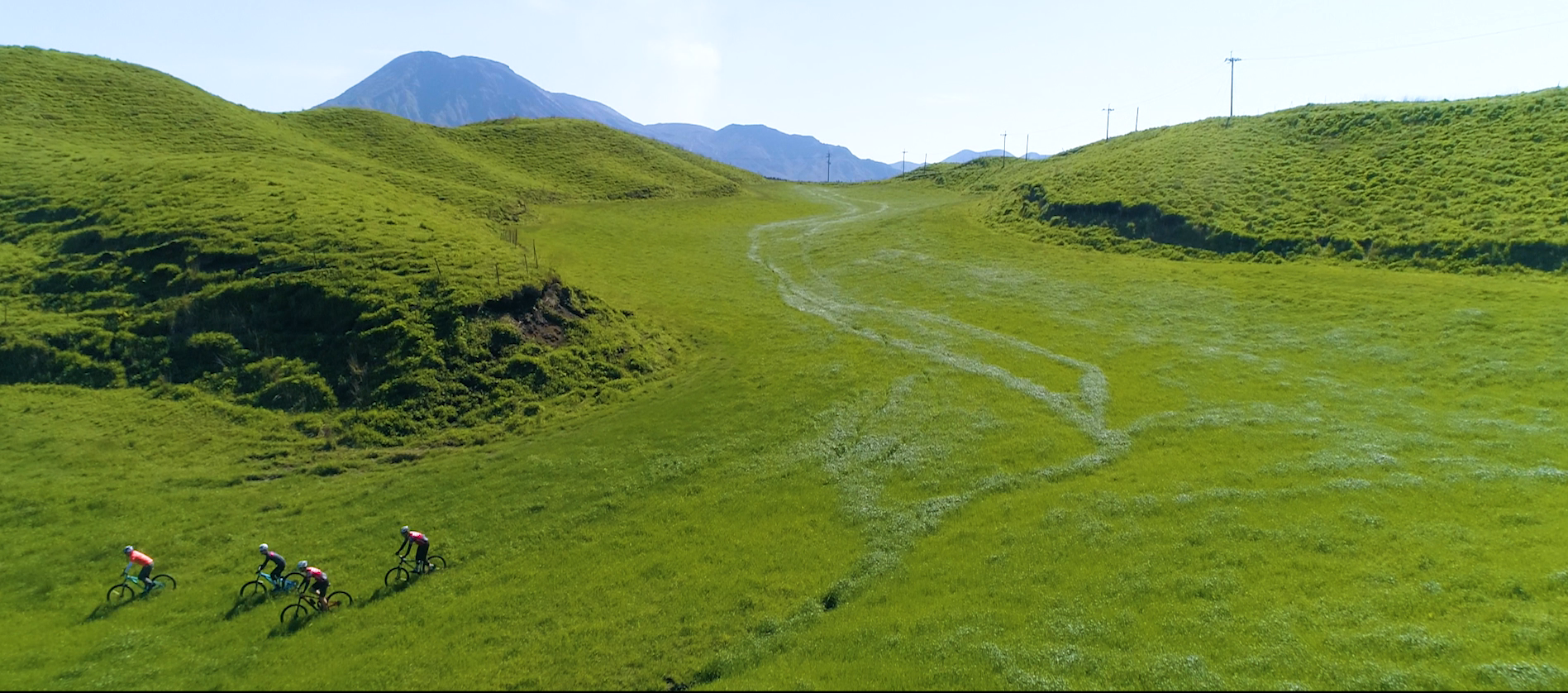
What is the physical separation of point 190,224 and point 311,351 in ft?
65.4

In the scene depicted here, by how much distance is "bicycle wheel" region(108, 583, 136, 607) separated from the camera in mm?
21230

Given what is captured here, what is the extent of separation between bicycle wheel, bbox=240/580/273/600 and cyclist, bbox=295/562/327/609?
177 cm

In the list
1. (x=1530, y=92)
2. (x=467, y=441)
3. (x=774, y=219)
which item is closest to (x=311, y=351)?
(x=467, y=441)

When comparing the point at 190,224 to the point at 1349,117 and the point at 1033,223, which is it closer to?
the point at 1033,223

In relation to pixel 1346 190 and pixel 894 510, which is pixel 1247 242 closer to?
pixel 1346 190

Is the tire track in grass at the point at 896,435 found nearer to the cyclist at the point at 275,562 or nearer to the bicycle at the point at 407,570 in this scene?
the bicycle at the point at 407,570

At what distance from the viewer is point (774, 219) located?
92500 millimetres

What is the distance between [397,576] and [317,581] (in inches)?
93.2

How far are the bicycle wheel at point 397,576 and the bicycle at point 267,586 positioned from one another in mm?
2409

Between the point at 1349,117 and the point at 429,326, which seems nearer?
the point at 429,326

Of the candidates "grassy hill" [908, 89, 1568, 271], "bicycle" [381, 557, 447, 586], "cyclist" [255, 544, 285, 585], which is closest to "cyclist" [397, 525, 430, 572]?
"bicycle" [381, 557, 447, 586]

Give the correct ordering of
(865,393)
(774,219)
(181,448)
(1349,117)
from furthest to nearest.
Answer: (774,219), (1349,117), (865,393), (181,448)

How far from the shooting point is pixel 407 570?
2234cm

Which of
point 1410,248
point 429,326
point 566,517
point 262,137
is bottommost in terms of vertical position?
point 566,517
